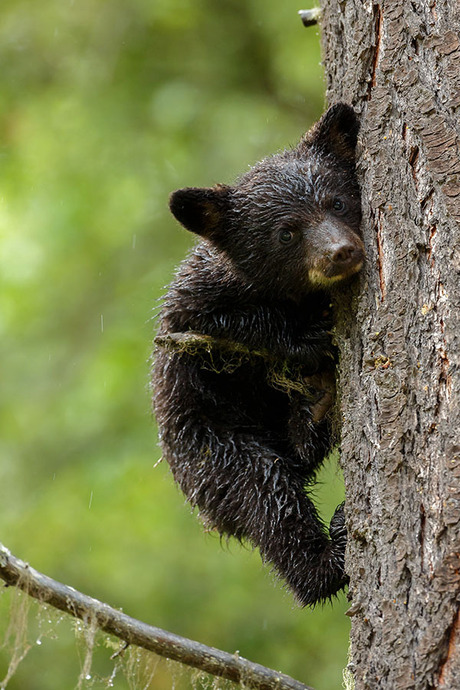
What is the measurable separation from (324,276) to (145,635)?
1.76m

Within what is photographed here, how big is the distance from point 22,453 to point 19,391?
2.10 feet

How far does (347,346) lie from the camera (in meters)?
3.40

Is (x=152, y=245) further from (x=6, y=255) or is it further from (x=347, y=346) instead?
(x=347, y=346)

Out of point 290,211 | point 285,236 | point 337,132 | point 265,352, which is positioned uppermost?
point 337,132

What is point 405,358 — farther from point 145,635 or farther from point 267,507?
point 145,635

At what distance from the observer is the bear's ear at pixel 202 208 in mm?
4137

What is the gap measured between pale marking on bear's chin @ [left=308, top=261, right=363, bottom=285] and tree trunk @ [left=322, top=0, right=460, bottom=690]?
2.9 inches

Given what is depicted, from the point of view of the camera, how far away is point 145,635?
3406mm

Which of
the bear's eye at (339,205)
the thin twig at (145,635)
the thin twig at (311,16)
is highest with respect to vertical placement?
the thin twig at (311,16)

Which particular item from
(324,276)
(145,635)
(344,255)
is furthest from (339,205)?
(145,635)

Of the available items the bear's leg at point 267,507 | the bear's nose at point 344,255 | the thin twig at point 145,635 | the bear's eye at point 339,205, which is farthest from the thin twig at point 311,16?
the thin twig at point 145,635

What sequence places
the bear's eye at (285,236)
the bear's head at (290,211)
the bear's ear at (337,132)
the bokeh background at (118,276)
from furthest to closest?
the bokeh background at (118,276), the bear's eye at (285,236), the bear's head at (290,211), the bear's ear at (337,132)

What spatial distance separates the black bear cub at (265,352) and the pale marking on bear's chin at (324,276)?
0.01m

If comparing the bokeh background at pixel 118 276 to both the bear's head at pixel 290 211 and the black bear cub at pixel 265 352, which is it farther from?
the bear's head at pixel 290 211
